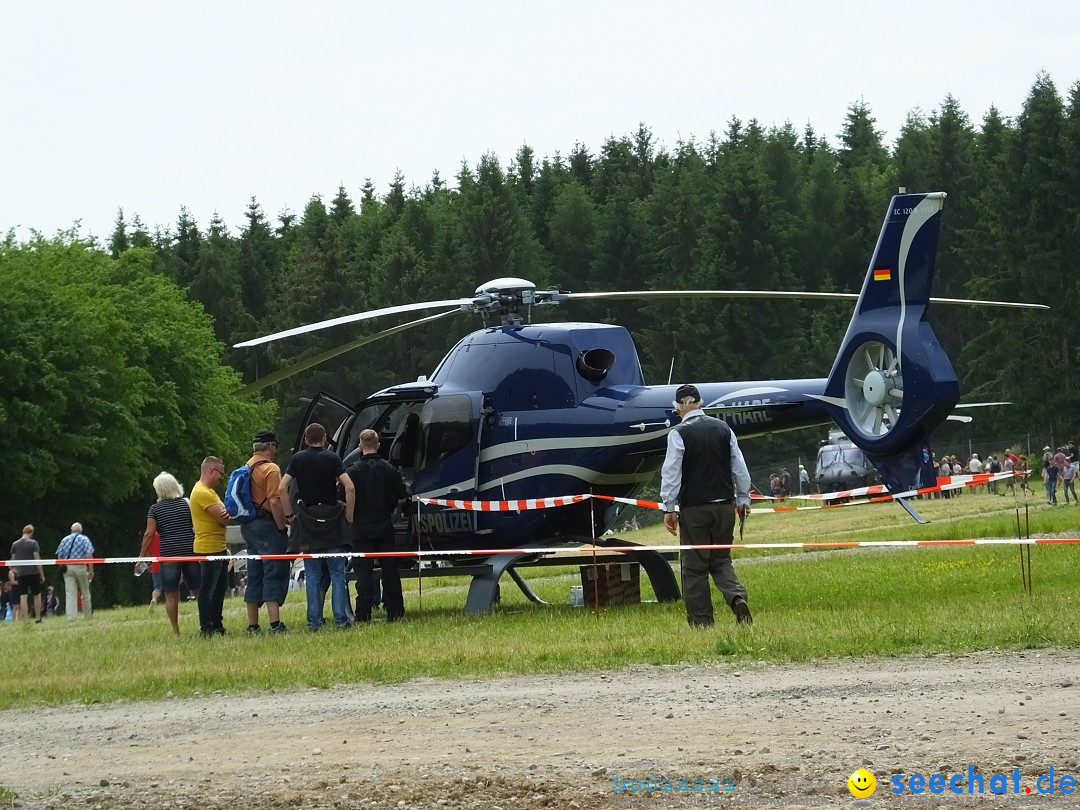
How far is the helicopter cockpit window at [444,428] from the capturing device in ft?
54.6

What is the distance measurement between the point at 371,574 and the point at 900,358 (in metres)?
5.61

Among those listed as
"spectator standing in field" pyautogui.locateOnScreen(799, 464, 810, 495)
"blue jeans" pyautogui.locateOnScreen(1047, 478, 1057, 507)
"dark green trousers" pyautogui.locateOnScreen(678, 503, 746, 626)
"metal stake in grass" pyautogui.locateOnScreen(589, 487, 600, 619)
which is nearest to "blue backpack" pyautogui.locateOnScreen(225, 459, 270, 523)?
"metal stake in grass" pyautogui.locateOnScreen(589, 487, 600, 619)

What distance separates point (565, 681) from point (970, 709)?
9.88 feet

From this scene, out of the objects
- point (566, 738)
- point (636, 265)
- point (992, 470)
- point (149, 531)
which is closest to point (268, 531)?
point (149, 531)

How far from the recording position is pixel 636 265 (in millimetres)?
90062

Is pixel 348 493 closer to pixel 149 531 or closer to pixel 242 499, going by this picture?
pixel 242 499

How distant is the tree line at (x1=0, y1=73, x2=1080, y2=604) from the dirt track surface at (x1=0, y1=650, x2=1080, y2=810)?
135 ft

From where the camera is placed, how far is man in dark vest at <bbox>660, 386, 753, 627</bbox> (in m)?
12.4

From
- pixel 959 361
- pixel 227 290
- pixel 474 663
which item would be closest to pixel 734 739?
pixel 474 663

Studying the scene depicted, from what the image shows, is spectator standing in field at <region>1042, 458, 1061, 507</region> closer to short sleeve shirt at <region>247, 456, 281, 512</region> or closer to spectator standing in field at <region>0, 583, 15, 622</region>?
spectator standing in field at <region>0, 583, 15, 622</region>

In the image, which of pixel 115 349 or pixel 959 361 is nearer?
pixel 115 349

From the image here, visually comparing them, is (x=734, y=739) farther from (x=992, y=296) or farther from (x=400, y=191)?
(x=400, y=191)

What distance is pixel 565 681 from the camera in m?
10.1

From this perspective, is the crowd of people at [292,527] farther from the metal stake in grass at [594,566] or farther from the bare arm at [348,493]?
the metal stake in grass at [594,566]
